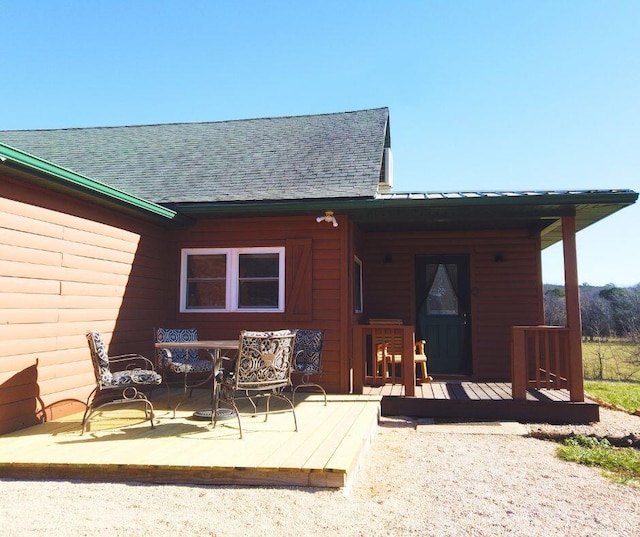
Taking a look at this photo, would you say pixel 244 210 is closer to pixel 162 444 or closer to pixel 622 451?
pixel 162 444

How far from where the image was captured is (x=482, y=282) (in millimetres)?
7910

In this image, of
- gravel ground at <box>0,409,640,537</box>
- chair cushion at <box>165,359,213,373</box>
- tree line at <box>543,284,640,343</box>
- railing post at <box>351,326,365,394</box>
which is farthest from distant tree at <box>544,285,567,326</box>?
gravel ground at <box>0,409,640,537</box>

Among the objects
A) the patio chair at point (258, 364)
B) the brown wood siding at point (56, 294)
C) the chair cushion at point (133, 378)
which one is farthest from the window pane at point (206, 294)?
the patio chair at point (258, 364)

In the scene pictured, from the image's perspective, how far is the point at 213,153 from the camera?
8.52 metres

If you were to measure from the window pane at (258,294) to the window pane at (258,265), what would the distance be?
93 millimetres

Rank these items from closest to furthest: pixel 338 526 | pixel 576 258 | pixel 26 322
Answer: pixel 338 526 → pixel 26 322 → pixel 576 258

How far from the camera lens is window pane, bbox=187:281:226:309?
6.70m

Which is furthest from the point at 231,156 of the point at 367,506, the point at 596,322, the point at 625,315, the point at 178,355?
the point at 625,315

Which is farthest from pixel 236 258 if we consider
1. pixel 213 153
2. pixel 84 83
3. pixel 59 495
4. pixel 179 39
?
pixel 84 83

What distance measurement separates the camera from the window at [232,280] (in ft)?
21.6

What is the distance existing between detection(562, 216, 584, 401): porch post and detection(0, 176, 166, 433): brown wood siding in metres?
5.08

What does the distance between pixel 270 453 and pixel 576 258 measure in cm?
415

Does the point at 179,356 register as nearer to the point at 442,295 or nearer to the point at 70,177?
the point at 70,177

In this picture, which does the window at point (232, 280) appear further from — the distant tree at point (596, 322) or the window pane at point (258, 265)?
the distant tree at point (596, 322)
